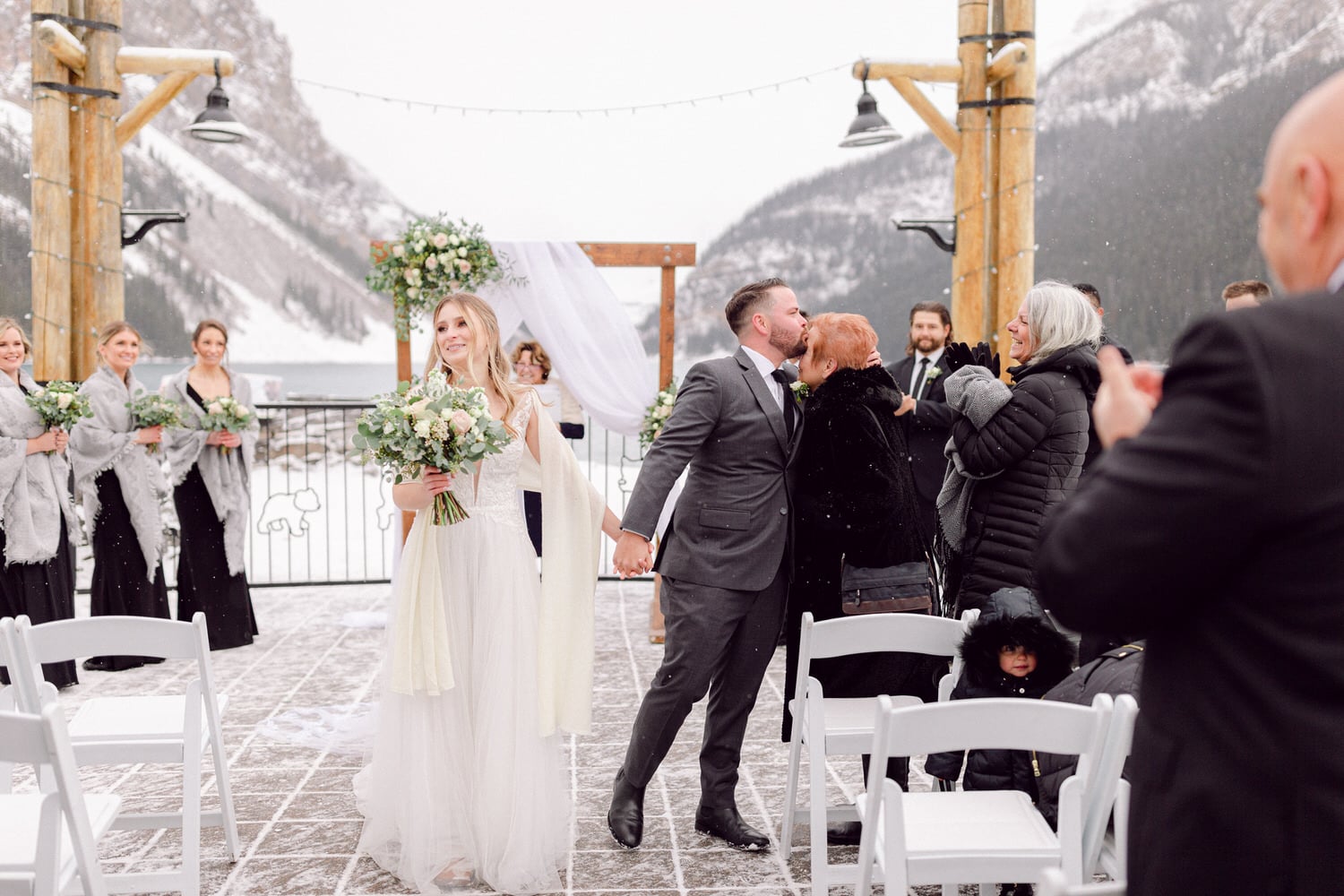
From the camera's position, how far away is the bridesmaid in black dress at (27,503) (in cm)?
584

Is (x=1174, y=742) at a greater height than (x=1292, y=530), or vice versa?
(x=1292, y=530)

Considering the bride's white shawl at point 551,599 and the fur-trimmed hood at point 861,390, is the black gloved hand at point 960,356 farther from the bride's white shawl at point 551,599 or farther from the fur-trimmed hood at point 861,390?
the bride's white shawl at point 551,599

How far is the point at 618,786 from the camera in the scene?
13.4ft

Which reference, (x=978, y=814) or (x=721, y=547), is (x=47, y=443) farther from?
(x=978, y=814)

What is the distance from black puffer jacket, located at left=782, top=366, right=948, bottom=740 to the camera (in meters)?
3.83

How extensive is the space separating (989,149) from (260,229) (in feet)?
69.3

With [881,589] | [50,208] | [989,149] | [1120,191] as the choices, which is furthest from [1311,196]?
[1120,191]

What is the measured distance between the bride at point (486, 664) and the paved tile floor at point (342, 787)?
19 centimetres

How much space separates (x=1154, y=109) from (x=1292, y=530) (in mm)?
22387

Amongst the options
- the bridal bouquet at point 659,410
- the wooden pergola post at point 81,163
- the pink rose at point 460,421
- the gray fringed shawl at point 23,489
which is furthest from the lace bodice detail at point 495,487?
the wooden pergola post at point 81,163

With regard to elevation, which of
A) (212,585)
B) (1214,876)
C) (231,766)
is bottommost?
(231,766)

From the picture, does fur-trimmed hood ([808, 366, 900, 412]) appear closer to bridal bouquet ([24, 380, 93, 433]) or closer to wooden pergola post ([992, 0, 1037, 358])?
bridal bouquet ([24, 380, 93, 433])

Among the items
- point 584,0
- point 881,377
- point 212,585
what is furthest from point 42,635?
point 584,0

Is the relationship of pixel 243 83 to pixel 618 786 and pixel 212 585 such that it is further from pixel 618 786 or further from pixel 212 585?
pixel 618 786
